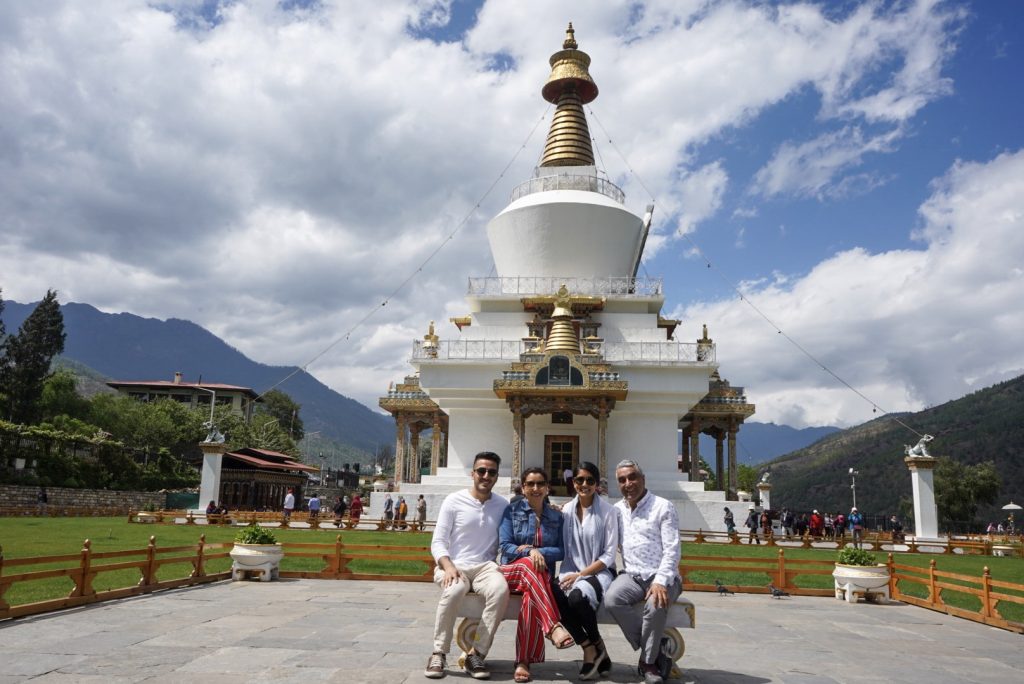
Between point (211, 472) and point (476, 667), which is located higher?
point (211, 472)

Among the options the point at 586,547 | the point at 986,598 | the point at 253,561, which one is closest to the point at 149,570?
the point at 253,561

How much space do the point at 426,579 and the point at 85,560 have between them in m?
6.13

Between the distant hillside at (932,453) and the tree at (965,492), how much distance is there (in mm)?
13730

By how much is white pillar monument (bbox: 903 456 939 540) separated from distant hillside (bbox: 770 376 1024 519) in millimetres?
45426

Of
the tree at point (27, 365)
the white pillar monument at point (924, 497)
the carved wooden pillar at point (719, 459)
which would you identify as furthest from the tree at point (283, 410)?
the white pillar monument at point (924, 497)

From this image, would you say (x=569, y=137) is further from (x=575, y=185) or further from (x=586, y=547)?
(x=586, y=547)

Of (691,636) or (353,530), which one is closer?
(691,636)

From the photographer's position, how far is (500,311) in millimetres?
33000

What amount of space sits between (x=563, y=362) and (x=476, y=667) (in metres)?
21.8

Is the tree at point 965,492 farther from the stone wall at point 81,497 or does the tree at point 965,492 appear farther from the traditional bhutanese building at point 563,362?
the stone wall at point 81,497

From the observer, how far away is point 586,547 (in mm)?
6656

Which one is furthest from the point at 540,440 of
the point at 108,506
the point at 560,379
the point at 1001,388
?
the point at 1001,388

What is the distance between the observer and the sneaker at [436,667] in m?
5.98

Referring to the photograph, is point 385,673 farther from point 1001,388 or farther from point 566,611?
point 1001,388
